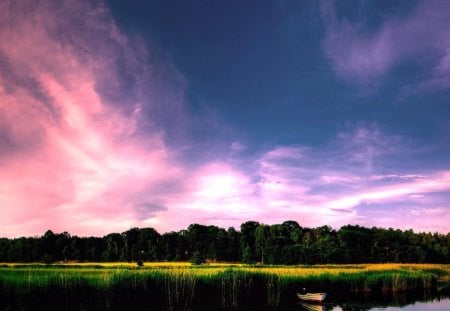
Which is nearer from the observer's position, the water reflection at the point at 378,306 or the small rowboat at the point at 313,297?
the small rowboat at the point at 313,297

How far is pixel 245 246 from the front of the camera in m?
81.5

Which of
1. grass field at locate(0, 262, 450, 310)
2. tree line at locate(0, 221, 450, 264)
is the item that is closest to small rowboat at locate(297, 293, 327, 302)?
grass field at locate(0, 262, 450, 310)

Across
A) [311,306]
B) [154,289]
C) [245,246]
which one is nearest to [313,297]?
[311,306]

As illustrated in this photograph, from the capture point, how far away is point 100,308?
1789cm

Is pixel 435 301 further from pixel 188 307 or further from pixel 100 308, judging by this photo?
pixel 100 308

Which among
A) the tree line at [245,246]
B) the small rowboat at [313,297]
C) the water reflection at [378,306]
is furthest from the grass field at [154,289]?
the tree line at [245,246]

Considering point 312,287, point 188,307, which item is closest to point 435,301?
point 312,287

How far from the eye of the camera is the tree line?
226ft

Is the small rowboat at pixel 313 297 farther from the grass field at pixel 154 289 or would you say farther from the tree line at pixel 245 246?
the tree line at pixel 245 246

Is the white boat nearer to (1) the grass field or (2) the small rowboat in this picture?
(2) the small rowboat

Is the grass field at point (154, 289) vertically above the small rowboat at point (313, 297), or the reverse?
the grass field at point (154, 289)

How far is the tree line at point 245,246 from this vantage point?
68.9 m

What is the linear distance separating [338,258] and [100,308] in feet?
183

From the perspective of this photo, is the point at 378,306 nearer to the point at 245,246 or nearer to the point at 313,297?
Result: the point at 313,297
